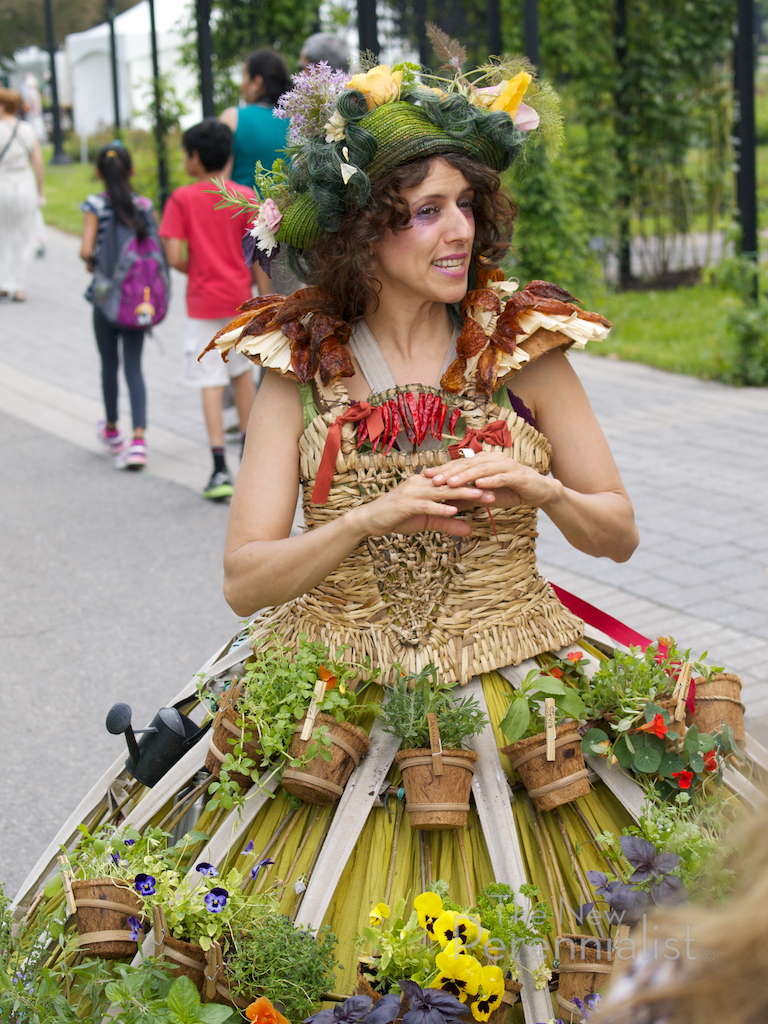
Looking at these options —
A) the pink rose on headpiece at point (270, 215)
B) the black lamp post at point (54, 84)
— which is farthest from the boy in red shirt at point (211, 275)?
the black lamp post at point (54, 84)

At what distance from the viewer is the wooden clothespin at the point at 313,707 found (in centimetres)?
184

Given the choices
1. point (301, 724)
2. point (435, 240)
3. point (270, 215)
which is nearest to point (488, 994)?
point (301, 724)

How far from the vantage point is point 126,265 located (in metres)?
6.32

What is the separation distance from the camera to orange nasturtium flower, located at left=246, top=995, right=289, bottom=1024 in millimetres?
1569

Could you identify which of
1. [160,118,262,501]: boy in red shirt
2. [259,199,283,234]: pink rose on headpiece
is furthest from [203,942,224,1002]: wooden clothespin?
[160,118,262,501]: boy in red shirt

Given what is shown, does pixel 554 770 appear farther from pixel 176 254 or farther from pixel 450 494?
pixel 176 254

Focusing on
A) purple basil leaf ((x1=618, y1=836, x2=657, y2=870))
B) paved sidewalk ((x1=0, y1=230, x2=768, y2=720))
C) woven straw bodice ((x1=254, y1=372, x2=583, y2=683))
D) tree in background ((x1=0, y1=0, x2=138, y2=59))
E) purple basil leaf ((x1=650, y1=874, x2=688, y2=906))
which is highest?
tree in background ((x1=0, y1=0, x2=138, y2=59))

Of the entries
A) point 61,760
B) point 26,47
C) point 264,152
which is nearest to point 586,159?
point 264,152

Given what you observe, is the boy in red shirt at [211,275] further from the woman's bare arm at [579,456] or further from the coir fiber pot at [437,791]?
the coir fiber pot at [437,791]

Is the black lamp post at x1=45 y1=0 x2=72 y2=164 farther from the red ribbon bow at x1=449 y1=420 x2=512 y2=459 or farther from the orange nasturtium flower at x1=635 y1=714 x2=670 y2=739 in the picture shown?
the orange nasturtium flower at x1=635 y1=714 x2=670 y2=739

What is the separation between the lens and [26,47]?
2919 cm

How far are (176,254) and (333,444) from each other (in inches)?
172

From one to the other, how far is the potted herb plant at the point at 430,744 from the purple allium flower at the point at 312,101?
1029mm

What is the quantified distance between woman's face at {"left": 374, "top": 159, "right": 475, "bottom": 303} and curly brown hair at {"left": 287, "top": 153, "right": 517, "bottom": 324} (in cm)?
1
